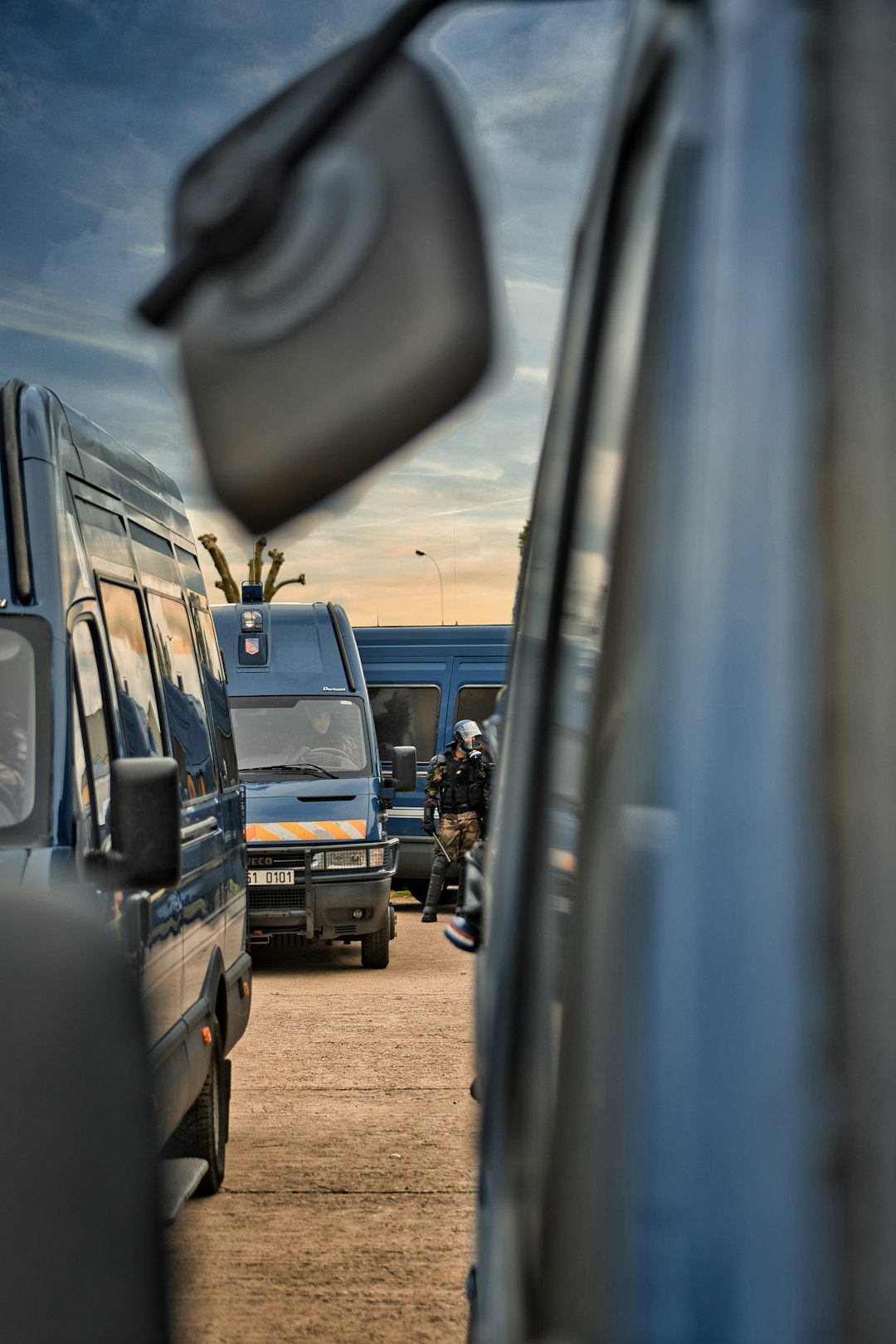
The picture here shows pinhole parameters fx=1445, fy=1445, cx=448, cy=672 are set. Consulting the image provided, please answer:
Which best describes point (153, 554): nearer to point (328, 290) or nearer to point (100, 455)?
point (100, 455)

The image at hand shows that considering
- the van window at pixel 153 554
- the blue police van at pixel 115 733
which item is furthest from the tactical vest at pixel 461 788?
the van window at pixel 153 554

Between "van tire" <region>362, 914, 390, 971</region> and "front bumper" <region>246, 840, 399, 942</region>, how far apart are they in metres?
0.23

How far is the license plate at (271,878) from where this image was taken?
1187 centimetres

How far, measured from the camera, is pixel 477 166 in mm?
1301

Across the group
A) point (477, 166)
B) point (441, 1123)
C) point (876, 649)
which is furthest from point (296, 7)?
point (441, 1123)

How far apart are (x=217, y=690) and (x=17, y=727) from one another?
3.04 meters

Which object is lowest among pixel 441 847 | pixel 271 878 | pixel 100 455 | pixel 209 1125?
pixel 209 1125

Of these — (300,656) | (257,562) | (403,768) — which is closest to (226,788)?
(257,562)

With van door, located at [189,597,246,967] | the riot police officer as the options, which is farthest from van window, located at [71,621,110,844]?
the riot police officer

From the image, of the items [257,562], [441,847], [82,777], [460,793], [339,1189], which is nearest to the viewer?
[257,562]

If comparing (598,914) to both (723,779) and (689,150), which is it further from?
(689,150)

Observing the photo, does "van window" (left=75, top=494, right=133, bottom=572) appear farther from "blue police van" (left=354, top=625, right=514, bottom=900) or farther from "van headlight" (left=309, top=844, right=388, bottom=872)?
"blue police van" (left=354, top=625, right=514, bottom=900)

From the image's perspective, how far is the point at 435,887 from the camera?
1508 cm

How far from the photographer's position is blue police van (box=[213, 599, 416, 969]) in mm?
11883
